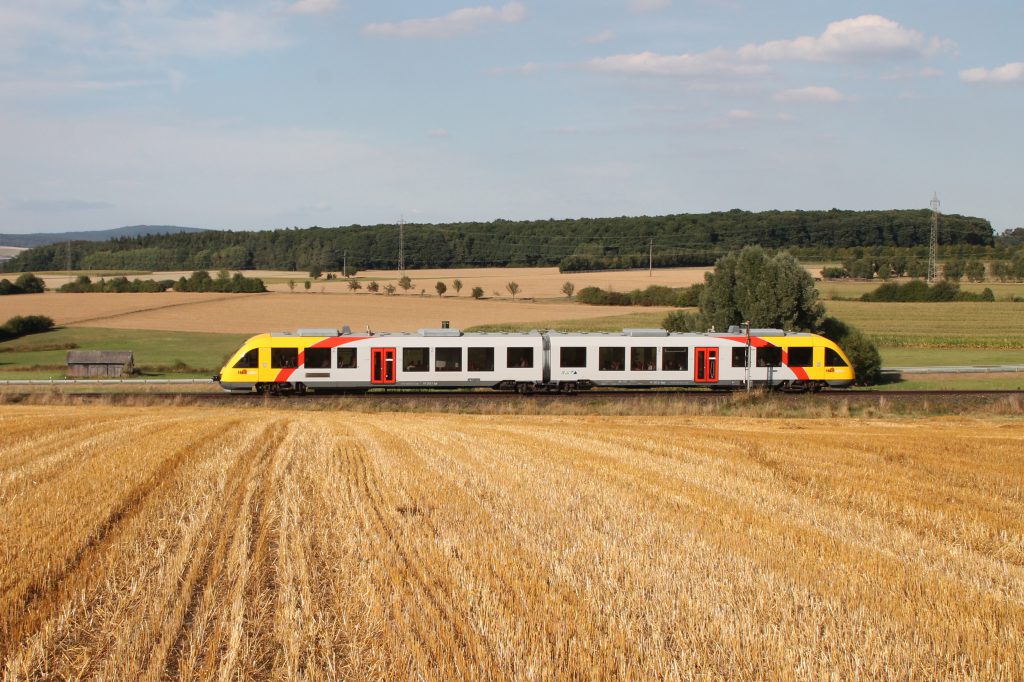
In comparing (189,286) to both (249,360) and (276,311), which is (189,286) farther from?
(249,360)

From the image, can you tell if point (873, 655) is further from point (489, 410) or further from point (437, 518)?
point (489, 410)

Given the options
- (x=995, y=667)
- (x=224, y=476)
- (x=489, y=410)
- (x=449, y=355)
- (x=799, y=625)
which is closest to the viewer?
(x=995, y=667)

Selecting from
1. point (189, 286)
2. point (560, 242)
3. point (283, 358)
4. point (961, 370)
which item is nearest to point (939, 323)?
A: point (961, 370)

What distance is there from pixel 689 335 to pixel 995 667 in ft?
112

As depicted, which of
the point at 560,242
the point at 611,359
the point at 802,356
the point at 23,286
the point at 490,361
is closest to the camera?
the point at 490,361

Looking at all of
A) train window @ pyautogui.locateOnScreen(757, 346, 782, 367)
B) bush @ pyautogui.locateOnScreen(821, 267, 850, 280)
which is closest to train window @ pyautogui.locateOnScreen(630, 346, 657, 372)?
train window @ pyautogui.locateOnScreen(757, 346, 782, 367)

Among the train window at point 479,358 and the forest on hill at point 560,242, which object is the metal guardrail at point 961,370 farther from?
the forest on hill at point 560,242

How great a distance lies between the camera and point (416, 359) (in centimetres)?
3962

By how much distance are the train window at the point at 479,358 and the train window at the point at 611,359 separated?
451 centimetres

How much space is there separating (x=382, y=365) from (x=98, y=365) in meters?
24.1

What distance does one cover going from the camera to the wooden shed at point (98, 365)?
5450 centimetres

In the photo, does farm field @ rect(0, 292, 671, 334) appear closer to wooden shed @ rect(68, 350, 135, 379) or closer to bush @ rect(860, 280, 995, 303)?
bush @ rect(860, 280, 995, 303)

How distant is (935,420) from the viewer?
106 feet

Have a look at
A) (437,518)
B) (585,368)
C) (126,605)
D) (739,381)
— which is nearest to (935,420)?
(739,381)
